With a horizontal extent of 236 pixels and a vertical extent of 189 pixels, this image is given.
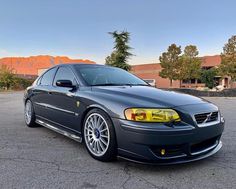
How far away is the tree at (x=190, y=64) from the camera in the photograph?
115 ft

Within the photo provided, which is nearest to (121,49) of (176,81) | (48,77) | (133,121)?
(176,81)

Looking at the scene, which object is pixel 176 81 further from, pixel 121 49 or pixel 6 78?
pixel 6 78

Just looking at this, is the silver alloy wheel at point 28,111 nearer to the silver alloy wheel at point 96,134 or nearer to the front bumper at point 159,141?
the silver alloy wheel at point 96,134

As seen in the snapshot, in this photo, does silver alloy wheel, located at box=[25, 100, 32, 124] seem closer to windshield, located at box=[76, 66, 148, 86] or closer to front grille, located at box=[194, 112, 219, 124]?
windshield, located at box=[76, 66, 148, 86]

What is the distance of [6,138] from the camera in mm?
4957

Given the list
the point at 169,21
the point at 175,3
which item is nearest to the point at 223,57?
the point at 169,21

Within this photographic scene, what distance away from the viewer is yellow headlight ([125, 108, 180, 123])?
310cm

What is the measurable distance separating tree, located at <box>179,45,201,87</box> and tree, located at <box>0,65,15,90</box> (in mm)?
22852

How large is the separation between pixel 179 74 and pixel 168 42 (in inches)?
187

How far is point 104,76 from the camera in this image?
4625mm

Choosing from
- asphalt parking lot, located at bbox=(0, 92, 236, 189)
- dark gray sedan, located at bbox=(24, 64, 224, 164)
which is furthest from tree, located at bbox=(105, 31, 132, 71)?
asphalt parking lot, located at bbox=(0, 92, 236, 189)

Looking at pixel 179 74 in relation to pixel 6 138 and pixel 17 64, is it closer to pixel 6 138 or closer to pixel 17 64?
pixel 6 138

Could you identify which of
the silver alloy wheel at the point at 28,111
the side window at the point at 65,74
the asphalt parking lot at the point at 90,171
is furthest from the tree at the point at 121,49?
the asphalt parking lot at the point at 90,171

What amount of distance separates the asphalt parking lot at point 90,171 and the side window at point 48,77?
4.77 ft
